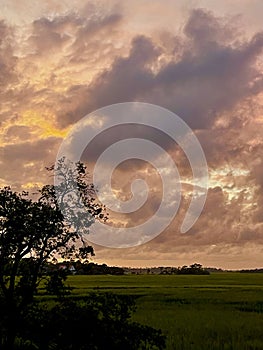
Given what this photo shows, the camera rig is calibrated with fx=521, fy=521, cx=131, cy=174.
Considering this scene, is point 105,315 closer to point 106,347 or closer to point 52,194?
point 106,347

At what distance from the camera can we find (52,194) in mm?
11039

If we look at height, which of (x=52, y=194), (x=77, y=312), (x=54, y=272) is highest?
(x=52, y=194)

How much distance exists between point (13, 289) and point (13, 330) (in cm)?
83

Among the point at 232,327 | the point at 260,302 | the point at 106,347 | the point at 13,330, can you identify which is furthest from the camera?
the point at 260,302

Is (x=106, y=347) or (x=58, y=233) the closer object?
(x=106, y=347)

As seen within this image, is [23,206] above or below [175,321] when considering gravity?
above

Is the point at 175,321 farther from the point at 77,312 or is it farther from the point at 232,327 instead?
the point at 77,312

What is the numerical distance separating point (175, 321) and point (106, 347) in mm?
13168

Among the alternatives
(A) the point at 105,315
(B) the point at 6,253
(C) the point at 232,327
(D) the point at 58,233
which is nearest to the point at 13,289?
(B) the point at 6,253

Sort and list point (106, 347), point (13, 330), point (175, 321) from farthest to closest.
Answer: point (175, 321) → point (13, 330) → point (106, 347)

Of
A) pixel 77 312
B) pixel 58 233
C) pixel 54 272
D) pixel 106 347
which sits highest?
pixel 58 233

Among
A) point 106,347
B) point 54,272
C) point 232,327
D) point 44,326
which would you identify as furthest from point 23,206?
point 232,327

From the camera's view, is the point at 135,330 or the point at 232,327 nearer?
the point at 135,330

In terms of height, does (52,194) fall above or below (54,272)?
above
